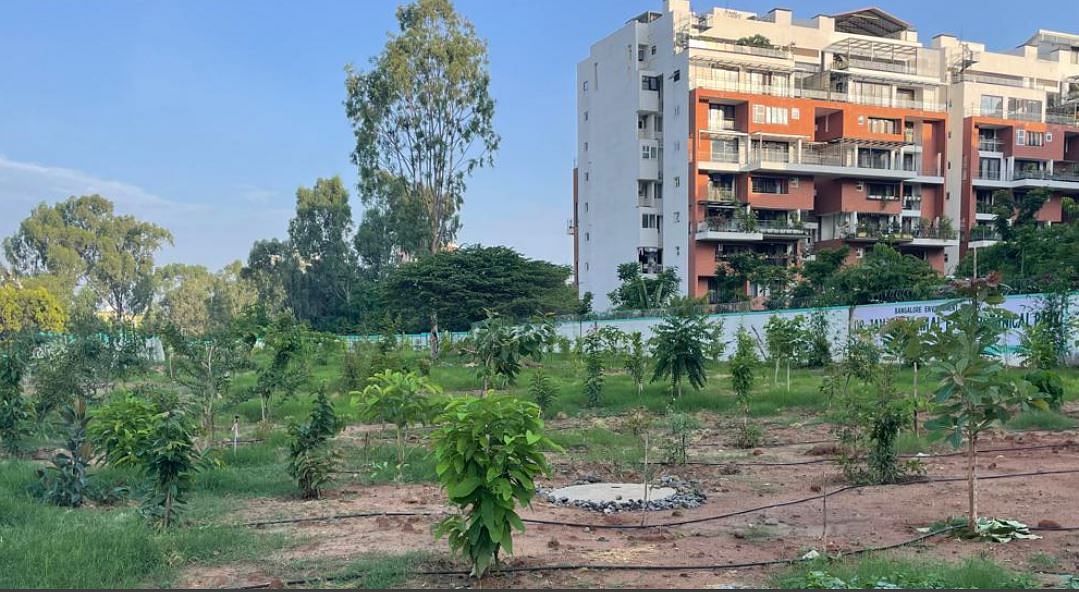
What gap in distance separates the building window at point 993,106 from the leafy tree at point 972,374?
5085cm

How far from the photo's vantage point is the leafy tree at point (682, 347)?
1495 centimetres

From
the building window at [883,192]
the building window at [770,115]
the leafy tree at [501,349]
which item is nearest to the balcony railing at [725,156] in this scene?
the building window at [770,115]

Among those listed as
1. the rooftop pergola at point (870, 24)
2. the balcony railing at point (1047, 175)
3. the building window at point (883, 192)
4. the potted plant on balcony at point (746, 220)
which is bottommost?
the potted plant on balcony at point (746, 220)

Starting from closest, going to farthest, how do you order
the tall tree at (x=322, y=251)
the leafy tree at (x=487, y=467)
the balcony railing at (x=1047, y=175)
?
the leafy tree at (x=487, y=467)
the balcony railing at (x=1047, y=175)
the tall tree at (x=322, y=251)

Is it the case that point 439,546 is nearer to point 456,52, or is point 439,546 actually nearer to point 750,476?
point 750,476

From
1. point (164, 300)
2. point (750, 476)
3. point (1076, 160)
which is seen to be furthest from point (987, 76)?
point (164, 300)

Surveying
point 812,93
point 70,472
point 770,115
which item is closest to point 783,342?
point 70,472

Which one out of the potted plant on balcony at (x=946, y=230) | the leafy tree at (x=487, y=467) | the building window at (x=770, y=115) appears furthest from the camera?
the potted plant on balcony at (x=946, y=230)

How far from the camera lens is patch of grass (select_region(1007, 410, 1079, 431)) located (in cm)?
1163

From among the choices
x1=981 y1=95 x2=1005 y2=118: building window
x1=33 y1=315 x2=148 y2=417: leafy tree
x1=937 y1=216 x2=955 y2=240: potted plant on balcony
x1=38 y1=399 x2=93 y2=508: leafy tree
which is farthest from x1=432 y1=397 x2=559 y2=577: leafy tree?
x1=981 y1=95 x2=1005 y2=118: building window

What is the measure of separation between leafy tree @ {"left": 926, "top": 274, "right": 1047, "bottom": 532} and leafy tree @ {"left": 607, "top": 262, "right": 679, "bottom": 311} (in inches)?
1231

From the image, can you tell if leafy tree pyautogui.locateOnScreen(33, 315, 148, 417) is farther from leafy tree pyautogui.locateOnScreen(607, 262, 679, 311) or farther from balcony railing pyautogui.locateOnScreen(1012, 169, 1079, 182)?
balcony railing pyautogui.locateOnScreen(1012, 169, 1079, 182)

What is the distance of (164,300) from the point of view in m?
70.1

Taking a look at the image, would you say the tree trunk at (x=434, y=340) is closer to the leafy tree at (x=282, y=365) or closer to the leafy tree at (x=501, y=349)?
the leafy tree at (x=282, y=365)
